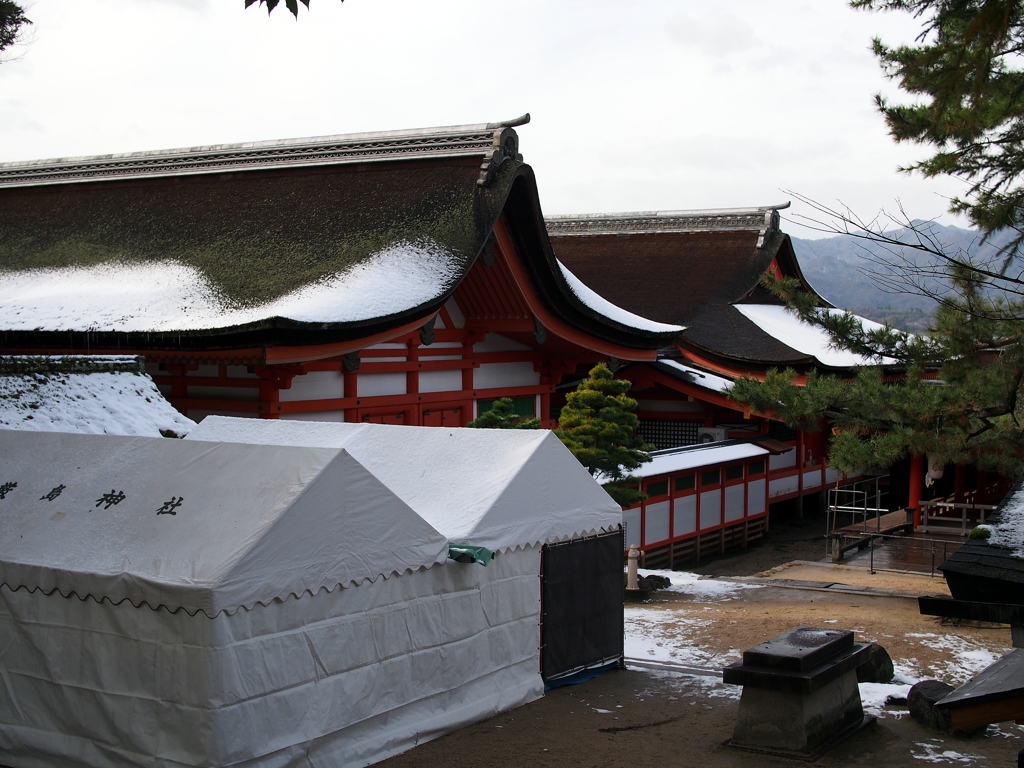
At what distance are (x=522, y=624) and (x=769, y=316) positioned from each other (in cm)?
1592

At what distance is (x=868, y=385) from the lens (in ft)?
31.1

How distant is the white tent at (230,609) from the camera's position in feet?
14.6

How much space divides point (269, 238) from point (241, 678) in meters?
Answer: 8.47

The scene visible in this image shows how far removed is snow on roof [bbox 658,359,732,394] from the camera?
1675 centimetres

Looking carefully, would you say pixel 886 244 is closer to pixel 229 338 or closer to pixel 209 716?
pixel 209 716

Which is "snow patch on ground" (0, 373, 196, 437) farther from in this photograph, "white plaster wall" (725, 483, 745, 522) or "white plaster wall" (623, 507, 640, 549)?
"white plaster wall" (725, 483, 745, 522)

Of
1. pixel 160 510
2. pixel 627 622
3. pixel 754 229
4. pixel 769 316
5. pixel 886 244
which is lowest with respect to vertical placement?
pixel 627 622

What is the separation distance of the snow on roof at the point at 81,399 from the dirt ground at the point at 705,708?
147 inches

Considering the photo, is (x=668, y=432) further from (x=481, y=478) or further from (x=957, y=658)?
(x=481, y=478)

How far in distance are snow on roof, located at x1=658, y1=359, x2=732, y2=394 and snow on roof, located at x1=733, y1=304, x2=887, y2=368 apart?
77.0 inches

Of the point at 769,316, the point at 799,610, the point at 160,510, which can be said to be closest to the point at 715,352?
the point at 769,316

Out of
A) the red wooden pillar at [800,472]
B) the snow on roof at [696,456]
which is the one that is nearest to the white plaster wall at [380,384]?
the snow on roof at [696,456]

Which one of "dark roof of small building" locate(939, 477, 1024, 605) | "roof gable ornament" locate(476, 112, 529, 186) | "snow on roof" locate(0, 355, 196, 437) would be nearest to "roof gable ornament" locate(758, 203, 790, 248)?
"roof gable ornament" locate(476, 112, 529, 186)

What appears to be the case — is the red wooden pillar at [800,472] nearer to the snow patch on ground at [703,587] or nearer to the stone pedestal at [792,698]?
the snow patch on ground at [703,587]
